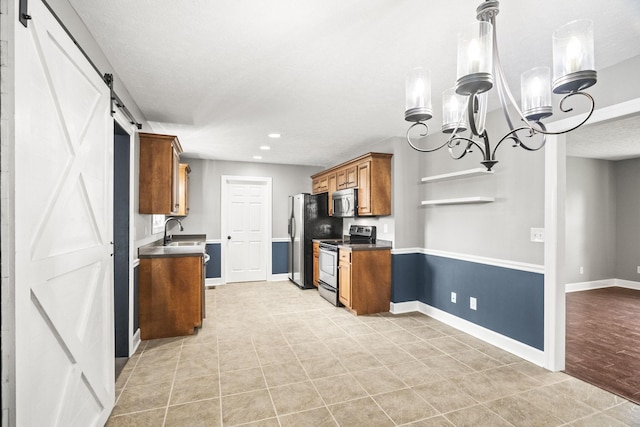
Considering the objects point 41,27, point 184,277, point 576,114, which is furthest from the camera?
point 184,277

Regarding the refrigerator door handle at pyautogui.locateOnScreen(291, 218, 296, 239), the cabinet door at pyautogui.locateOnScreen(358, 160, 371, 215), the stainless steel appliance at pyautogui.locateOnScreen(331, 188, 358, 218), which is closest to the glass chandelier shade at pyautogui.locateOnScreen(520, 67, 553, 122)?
the cabinet door at pyautogui.locateOnScreen(358, 160, 371, 215)

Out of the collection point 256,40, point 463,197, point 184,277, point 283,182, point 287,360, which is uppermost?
point 256,40

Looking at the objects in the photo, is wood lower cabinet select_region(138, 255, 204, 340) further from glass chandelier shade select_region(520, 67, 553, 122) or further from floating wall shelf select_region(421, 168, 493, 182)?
glass chandelier shade select_region(520, 67, 553, 122)

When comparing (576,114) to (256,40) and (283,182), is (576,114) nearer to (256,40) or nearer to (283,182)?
(256,40)

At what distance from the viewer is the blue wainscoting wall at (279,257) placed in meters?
6.62

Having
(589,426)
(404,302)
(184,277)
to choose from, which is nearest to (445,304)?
(404,302)

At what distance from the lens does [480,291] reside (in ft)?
11.4

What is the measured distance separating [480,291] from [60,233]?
3.62 meters

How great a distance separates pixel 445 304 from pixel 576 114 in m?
2.43

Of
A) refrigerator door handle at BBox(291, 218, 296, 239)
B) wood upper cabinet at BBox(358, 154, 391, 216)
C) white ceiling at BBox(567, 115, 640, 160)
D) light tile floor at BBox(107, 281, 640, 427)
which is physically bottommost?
light tile floor at BBox(107, 281, 640, 427)

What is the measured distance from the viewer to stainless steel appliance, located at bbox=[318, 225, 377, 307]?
4742 millimetres

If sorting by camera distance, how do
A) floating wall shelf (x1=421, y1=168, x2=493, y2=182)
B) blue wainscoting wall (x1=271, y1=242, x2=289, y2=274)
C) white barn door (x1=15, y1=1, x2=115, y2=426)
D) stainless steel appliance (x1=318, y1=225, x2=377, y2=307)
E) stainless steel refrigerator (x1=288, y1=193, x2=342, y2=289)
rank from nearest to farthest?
white barn door (x1=15, y1=1, x2=115, y2=426) < floating wall shelf (x1=421, y1=168, x2=493, y2=182) < stainless steel appliance (x1=318, y1=225, x2=377, y2=307) < stainless steel refrigerator (x1=288, y1=193, x2=342, y2=289) < blue wainscoting wall (x1=271, y1=242, x2=289, y2=274)

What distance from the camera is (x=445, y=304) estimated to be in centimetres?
399

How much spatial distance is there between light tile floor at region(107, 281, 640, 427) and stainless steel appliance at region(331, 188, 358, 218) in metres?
1.79
